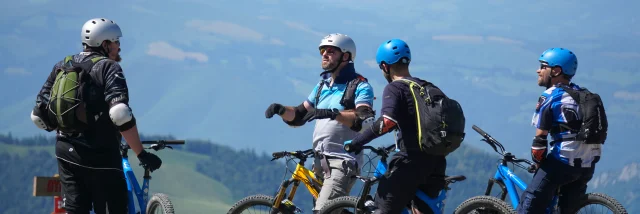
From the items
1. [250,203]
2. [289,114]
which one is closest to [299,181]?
[250,203]

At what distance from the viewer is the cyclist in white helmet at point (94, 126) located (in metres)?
8.23

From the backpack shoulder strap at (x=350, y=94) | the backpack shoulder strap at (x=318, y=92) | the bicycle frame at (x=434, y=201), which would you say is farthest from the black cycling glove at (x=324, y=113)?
the bicycle frame at (x=434, y=201)

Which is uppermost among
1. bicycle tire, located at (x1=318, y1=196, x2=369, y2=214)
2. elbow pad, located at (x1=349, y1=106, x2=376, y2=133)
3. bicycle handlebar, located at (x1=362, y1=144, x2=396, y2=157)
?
elbow pad, located at (x1=349, y1=106, x2=376, y2=133)

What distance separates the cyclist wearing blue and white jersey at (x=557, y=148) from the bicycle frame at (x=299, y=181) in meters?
1.98

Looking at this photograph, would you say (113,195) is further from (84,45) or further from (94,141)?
(84,45)

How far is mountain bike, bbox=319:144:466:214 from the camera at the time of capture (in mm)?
8523

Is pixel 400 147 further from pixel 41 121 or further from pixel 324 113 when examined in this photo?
pixel 41 121

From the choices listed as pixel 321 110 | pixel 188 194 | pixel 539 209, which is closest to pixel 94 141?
pixel 321 110

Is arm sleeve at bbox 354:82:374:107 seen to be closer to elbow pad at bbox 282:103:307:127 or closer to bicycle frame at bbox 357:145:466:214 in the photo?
elbow pad at bbox 282:103:307:127

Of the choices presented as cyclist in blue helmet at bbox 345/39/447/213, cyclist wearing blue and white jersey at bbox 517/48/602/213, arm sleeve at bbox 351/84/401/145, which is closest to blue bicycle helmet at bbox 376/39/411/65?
cyclist in blue helmet at bbox 345/39/447/213

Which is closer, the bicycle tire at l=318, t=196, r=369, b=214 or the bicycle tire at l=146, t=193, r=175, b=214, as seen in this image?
the bicycle tire at l=318, t=196, r=369, b=214

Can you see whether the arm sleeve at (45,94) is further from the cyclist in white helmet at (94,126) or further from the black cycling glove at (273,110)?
the black cycling glove at (273,110)

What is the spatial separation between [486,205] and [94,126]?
3.86 metres

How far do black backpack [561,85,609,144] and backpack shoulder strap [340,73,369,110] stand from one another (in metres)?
1.97
